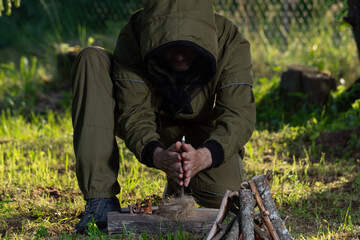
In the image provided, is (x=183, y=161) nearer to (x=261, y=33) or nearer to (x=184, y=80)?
(x=184, y=80)

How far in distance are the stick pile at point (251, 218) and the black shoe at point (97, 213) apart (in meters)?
0.91

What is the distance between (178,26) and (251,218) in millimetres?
1167

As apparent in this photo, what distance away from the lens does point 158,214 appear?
10.2 feet

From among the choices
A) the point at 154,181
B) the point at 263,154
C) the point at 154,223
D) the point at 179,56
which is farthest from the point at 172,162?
the point at 263,154

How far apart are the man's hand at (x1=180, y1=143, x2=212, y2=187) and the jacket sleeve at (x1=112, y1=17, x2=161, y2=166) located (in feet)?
1.33

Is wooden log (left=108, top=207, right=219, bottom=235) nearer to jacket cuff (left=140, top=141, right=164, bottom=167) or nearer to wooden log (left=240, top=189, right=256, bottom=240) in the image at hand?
jacket cuff (left=140, top=141, right=164, bottom=167)

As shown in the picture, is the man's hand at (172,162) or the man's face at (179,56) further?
the man's face at (179,56)

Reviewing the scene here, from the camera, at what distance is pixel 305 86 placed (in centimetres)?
611

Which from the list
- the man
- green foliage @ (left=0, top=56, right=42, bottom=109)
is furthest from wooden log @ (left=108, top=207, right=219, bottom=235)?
green foliage @ (left=0, top=56, right=42, bottom=109)

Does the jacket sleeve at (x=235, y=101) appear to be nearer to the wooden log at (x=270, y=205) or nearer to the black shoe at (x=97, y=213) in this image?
the wooden log at (x=270, y=205)

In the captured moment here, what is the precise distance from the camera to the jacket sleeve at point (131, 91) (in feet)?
10.8

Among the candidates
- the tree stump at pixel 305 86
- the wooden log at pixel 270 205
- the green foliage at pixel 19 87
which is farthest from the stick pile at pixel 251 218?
the green foliage at pixel 19 87

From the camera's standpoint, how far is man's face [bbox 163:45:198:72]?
10.7ft

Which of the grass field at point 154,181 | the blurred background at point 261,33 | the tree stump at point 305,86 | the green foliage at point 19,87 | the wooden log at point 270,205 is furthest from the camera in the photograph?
the blurred background at point 261,33
